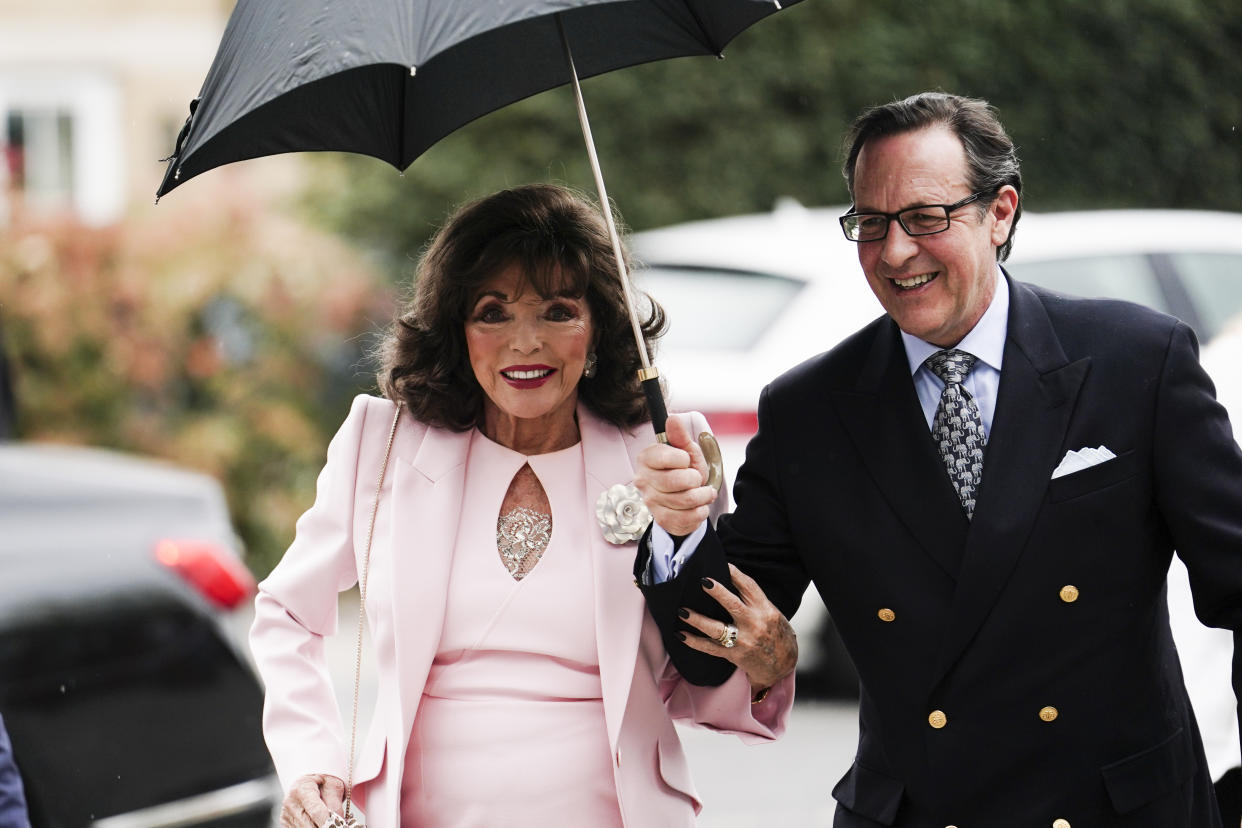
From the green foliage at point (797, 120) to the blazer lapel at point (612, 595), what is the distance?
620 centimetres

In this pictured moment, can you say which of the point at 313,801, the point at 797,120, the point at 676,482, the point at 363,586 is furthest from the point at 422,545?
the point at 797,120

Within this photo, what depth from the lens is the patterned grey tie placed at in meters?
2.95

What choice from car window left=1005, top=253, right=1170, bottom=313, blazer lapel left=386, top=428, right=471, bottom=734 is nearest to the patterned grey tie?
blazer lapel left=386, top=428, right=471, bottom=734

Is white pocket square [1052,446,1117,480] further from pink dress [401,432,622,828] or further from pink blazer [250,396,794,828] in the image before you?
pink dress [401,432,622,828]

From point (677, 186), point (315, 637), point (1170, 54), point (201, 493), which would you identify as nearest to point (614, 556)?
point (315, 637)

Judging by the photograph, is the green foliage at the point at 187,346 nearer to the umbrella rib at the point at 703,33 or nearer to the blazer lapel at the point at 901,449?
the umbrella rib at the point at 703,33

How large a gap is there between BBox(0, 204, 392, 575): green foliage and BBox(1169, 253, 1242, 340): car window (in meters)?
6.38

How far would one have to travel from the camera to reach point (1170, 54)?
7855 millimetres

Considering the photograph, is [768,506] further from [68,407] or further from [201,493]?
[68,407]

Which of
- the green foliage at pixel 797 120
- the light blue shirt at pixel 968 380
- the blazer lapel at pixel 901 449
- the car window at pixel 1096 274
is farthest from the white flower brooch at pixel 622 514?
the green foliage at pixel 797 120

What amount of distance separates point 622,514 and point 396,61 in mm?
1005

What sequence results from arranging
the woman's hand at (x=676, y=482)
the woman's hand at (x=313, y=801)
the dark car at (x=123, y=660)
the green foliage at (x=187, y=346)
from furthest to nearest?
the green foliage at (x=187, y=346)
the dark car at (x=123, y=660)
the woman's hand at (x=313, y=801)
the woman's hand at (x=676, y=482)

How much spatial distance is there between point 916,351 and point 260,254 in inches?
380

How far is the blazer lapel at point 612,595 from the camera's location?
3.14m
